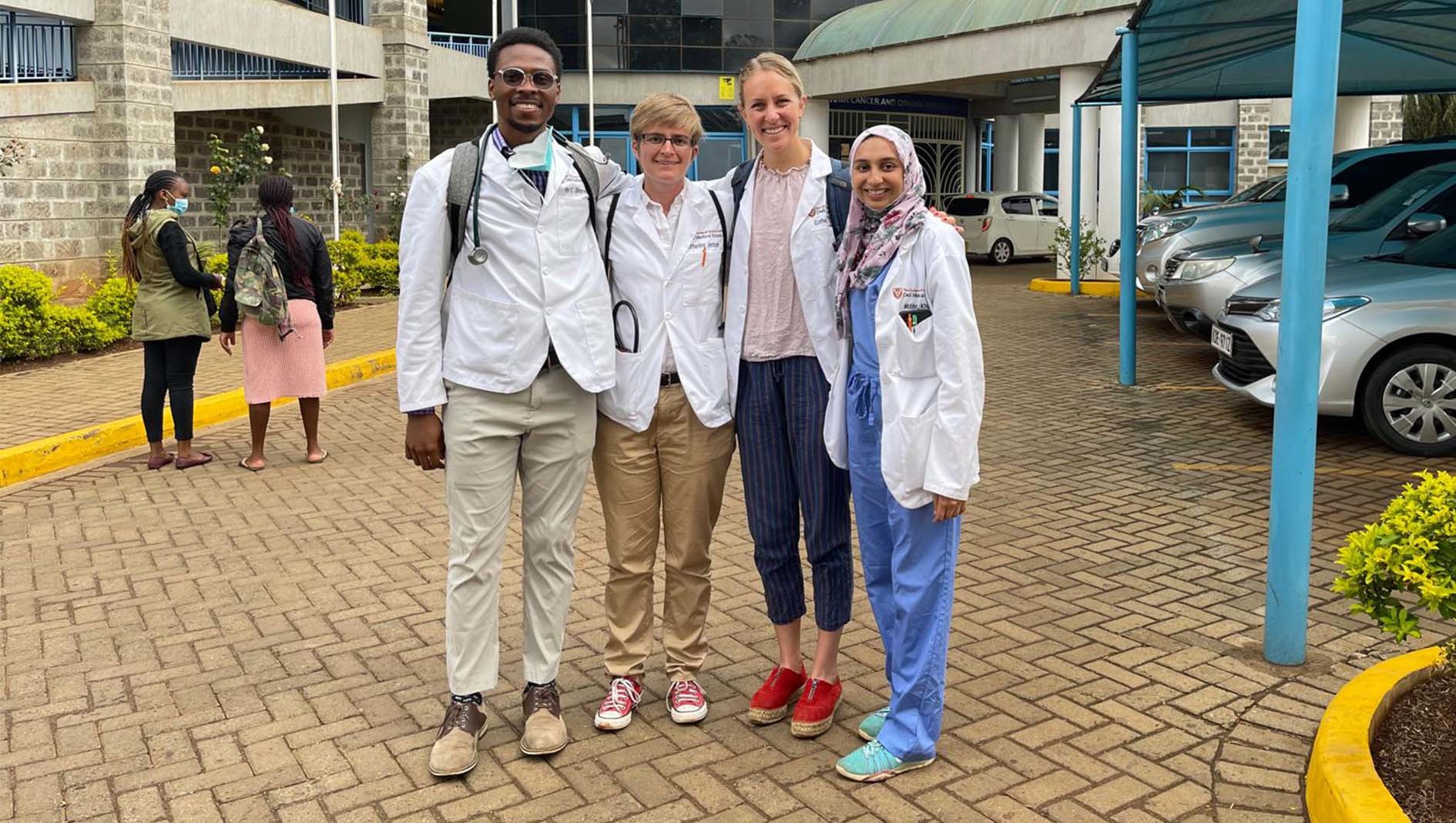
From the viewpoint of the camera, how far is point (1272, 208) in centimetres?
1447

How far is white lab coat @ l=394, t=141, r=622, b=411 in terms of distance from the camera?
391 cm

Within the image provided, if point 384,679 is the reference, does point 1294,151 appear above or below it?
above

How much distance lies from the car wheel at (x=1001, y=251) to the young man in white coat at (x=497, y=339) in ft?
81.5

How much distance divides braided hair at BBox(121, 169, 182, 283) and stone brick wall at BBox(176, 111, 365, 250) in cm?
1314

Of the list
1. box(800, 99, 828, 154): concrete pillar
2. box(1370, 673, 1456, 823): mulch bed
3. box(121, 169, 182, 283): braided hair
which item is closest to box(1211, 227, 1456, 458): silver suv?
box(1370, 673, 1456, 823): mulch bed

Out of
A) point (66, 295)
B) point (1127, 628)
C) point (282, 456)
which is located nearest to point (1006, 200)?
point (66, 295)

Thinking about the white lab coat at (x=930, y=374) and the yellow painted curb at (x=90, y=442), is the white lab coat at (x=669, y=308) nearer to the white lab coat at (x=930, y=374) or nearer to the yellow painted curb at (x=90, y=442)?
the white lab coat at (x=930, y=374)

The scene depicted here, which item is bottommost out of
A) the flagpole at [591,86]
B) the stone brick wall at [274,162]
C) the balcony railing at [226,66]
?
the stone brick wall at [274,162]

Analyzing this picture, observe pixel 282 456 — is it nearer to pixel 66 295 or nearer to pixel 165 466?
pixel 165 466

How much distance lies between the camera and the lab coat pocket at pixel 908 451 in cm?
376

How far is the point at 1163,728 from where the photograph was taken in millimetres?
4254

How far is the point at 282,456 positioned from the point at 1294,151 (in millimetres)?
6438

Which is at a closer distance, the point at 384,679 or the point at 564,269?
the point at 564,269

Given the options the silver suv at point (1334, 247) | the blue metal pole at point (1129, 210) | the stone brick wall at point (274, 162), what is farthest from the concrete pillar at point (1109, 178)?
the stone brick wall at point (274, 162)
